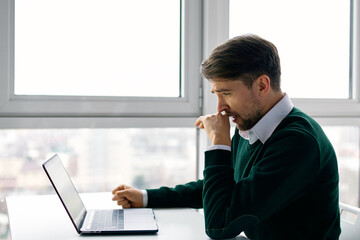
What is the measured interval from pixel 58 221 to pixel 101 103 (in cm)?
73

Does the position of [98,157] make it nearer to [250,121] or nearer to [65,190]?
[65,190]

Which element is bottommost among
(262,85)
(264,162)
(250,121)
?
(264,162)

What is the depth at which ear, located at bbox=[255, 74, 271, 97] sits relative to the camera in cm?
128

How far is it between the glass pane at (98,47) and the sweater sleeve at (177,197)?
0.67m

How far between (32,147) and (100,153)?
0.33 m

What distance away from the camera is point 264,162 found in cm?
116

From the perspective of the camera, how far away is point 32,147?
199 cm

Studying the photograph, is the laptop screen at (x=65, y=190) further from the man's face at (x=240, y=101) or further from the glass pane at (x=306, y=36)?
the glass pane at (x=306, y=36)

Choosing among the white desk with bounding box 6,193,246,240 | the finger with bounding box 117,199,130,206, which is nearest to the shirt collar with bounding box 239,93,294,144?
the white desk with bounding box 6,193,246,240

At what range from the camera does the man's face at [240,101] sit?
130 cm

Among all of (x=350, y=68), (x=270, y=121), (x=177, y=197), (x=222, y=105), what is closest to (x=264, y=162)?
(x=270, y=121)

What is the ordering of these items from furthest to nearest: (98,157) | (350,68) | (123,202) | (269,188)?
(350,68) → (98,157) → (123,202) → (269,188)

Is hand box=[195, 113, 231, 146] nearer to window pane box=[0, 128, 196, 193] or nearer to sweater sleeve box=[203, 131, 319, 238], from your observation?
sweater sleeve box=[203, 131, 319, 238]

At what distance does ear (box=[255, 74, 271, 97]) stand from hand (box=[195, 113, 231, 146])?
17 centimetres
